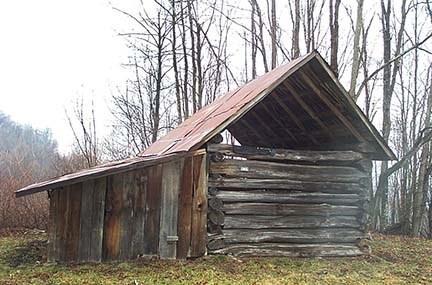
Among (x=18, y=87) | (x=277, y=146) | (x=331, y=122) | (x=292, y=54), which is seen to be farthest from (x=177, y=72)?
(x=18, y=87)

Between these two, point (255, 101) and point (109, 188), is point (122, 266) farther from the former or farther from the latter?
point (255, 101)

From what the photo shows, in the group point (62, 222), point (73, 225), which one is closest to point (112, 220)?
point (73, 225)

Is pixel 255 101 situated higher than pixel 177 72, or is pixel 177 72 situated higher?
pixel 177 72

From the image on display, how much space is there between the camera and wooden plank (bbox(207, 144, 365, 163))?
8.43 m

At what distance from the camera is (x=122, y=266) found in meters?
7.30

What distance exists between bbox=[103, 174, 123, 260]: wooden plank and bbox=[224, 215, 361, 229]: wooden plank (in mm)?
2083

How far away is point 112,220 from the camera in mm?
7668

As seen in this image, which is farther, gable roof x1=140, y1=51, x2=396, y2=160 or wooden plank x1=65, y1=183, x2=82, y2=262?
gable roof x1=140, y1=51, x2=396, y2=160

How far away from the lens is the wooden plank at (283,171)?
852 cm

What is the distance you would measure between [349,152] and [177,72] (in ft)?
39.0

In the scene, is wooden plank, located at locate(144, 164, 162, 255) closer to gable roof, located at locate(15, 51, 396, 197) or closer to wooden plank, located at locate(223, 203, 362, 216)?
gable roof, located at locate(15, 51, 396, 197)

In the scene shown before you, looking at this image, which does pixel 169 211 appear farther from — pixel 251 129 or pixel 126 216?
pixel 251 129

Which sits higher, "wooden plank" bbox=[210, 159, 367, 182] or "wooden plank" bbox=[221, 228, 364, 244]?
"wooden plank" bbox=[210, 159, 367, 182]

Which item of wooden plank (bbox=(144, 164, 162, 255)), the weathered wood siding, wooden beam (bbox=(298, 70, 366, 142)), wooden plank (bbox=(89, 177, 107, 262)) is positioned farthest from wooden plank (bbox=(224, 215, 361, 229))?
wooden plank (bbox=(89, 177, 107, 262))
